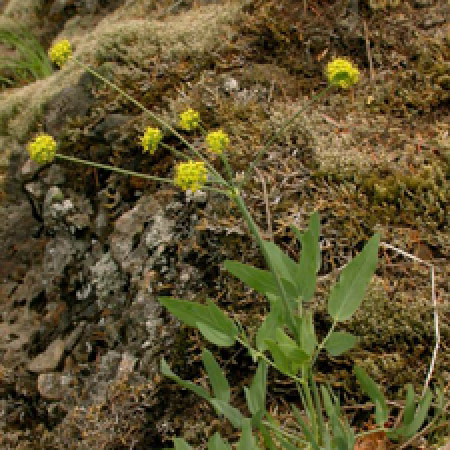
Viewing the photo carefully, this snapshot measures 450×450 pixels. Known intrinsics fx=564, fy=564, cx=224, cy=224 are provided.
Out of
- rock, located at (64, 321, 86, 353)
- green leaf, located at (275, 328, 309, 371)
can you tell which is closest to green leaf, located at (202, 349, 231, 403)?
green leaf, located at (275, 328, 309, 371)

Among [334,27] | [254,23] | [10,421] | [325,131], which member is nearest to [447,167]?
[325,131]

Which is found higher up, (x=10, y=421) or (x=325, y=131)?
(x=325, y=131)

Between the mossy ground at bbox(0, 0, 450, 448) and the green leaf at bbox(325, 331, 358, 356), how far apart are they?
1.20 feet

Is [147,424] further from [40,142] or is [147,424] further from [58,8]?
[58,8]

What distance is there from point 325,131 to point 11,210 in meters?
2.04

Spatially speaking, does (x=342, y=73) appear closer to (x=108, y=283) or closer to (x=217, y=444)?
(x=217, y=444)

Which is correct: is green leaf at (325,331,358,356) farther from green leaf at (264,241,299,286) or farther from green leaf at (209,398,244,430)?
green leaf at (209,398,244,430)

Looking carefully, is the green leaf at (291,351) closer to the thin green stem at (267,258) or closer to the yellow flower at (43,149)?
the thin green stem at (267,258)

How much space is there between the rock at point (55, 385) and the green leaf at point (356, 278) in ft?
4.82

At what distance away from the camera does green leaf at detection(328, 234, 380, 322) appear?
70.3 inches

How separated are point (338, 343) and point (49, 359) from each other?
1645 mm

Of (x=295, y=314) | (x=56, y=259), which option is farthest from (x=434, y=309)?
(x=56, y=259)

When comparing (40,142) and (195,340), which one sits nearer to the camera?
(40,142)

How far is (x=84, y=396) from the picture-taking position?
2553mm
